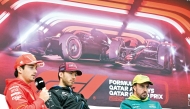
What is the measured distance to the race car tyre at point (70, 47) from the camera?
12.4 feet

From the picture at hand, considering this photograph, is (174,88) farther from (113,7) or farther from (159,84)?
(113,7)

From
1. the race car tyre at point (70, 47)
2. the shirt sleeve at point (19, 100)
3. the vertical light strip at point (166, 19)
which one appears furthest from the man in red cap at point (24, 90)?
the vertical light strip at point (166, 19)

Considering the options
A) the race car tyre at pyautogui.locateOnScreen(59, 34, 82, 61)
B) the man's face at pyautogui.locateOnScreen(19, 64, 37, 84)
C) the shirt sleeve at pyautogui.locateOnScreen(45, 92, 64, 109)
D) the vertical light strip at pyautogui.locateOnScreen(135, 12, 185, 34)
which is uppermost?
the vertical light strip at pyautogui.locateOnScreen(135, 12, 185, 34)

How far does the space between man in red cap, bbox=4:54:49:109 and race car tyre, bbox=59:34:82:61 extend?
137 centimetres

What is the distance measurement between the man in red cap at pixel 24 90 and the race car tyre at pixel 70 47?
4.48 ft

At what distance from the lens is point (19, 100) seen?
2148 mm

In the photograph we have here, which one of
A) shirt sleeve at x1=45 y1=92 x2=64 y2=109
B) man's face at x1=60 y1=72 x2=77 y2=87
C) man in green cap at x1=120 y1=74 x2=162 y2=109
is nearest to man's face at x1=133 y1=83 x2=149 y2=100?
man in green cap at x1=120 y1=74 x2=162 y2=109

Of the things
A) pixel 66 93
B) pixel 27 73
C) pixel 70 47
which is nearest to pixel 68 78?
pixel 66 93

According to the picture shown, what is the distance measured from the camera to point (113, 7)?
13.5ft

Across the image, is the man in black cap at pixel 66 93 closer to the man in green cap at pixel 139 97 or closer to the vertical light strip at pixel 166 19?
the man in green cap at pixel 139 97

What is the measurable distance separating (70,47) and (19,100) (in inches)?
67.8

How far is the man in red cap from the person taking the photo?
84.5 inches

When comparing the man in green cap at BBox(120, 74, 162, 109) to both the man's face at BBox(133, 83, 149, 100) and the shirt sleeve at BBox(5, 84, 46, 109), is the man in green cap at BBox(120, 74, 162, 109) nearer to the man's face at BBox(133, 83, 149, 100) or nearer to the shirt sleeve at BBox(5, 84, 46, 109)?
the man's face at BBox(133, 83, 149, 100)

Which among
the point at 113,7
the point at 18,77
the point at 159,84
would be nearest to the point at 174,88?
Result: the point at 159,84
